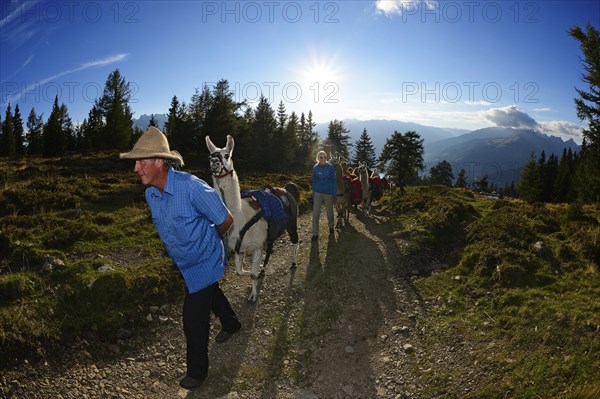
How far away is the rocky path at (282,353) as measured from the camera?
435 centimetres

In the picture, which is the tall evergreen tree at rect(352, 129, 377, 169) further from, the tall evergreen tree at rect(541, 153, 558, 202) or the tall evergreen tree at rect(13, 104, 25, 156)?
the tall evergreen tree at rect(13, 104, 25, 156)

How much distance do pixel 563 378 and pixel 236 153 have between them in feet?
114

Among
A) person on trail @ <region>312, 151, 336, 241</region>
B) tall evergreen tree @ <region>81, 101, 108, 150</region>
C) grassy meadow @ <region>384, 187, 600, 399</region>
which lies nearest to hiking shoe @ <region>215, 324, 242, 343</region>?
grassy meadow @ <region>384, 187, 600, 399</region>

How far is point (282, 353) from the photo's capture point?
17.4 feet

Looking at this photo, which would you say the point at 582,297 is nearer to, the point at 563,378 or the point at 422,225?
the point at 563,378

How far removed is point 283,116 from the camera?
55.8 metres

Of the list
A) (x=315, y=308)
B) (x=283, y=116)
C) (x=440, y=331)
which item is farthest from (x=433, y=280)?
(x=283, y=116)

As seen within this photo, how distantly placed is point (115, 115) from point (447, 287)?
50451 millimetres

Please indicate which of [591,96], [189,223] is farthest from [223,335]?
[591,96]

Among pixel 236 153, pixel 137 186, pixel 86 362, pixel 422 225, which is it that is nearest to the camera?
pixel 86 362

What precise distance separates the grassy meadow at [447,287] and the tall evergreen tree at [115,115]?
38.1 m

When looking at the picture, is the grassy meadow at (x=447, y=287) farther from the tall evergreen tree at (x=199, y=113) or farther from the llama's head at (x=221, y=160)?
the tall evergreen tree at (x=199, y=113)

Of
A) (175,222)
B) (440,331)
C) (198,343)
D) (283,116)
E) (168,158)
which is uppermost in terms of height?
(283,116)

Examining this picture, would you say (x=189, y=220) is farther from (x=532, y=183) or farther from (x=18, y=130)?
(x=18, y=130)
